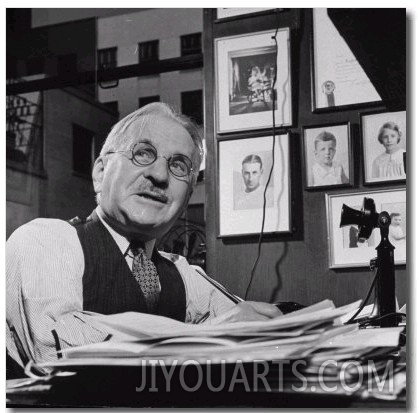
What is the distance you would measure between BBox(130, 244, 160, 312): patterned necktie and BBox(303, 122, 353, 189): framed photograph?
0.35 m

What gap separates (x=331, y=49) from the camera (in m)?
1.27

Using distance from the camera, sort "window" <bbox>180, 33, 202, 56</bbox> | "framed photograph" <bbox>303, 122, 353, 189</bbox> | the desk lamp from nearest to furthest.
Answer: the desk lamp
"framed photograph" <bbox>303, 122, 353, 189</bbox>
"window" <bbox>180, 33, 202, 56</bbox>

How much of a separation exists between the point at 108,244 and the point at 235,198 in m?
0.27

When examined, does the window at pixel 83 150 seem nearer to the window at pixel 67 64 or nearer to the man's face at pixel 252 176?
the window at pixel 67 64

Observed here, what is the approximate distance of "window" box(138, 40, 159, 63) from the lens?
52.7 inches

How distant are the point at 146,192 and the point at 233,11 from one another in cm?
44

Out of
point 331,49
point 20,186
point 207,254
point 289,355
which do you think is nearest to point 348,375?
point 289,355

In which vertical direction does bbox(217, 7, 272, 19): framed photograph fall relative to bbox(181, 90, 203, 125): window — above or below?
above

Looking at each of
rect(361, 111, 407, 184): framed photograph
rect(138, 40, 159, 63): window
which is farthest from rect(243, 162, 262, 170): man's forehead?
rect(138, 40, 159, 63): window

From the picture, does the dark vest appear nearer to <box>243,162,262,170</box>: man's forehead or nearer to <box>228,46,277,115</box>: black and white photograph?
<box>243,162,262,170</box>: man's forehead

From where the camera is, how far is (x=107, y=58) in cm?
136

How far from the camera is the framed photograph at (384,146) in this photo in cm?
120

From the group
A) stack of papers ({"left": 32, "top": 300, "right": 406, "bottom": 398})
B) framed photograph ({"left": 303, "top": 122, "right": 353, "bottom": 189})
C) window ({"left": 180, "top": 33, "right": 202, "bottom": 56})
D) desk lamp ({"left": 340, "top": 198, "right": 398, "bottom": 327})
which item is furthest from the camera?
window ({"left": 180, "top": 33, "right": 202, "bottom": 56})

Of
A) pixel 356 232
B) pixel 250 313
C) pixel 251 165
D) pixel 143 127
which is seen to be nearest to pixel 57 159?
pixel 143 127
